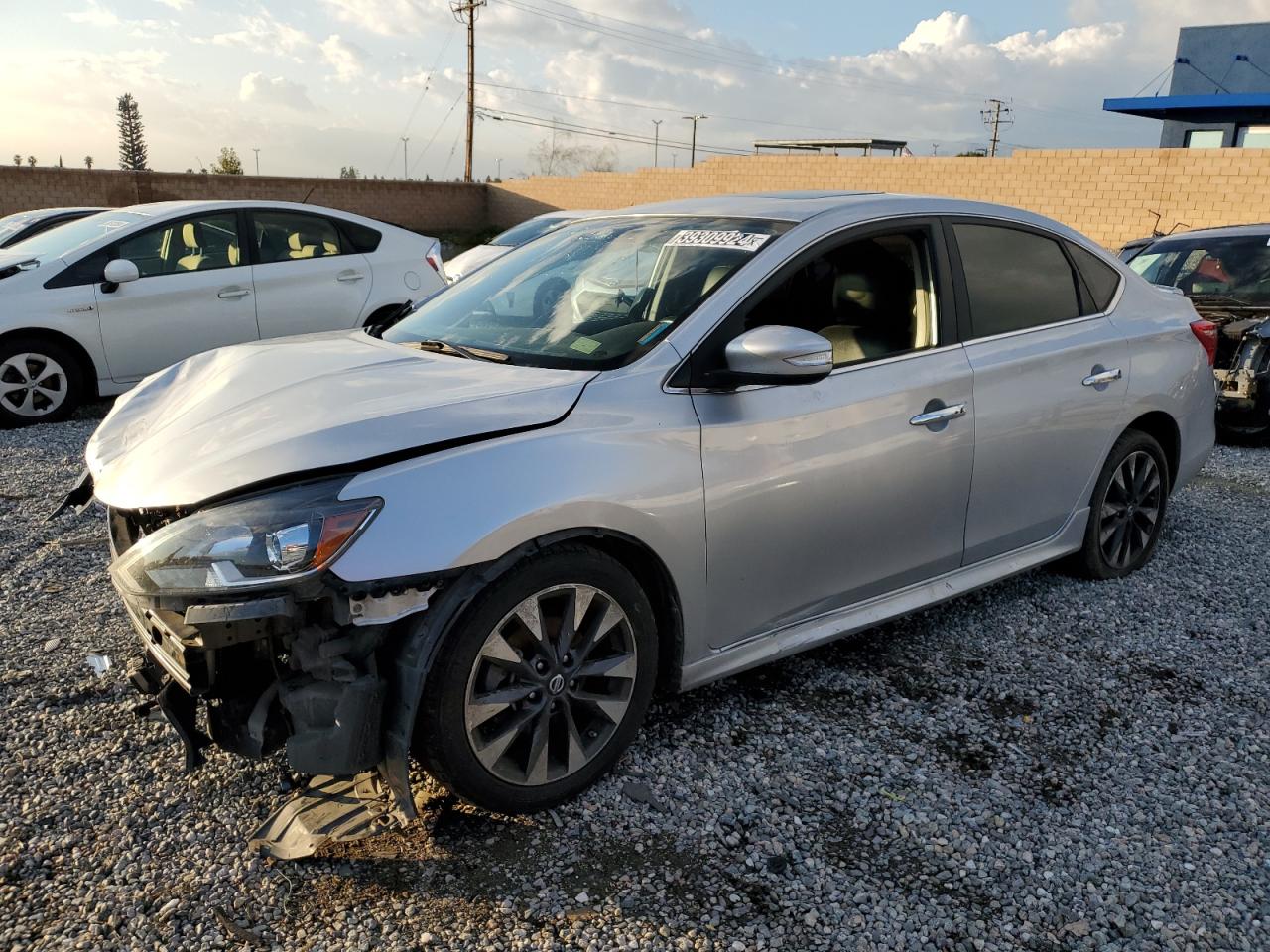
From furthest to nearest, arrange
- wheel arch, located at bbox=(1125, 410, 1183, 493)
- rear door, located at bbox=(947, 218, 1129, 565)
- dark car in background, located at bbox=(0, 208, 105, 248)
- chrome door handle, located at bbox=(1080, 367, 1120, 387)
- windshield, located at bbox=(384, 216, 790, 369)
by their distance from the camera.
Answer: dark car in background, located at bbox=(0, 208, 105, 248) < wheel arch, located at bbox=(1125, 410, 1183, 493) < chrome door handle, located at bbox=(1080, 367, 1120, 387) < rear door, located at bbox=(947, 218, 1129, 565) < windshield, located at bbox=(384, 216, 790, 369)

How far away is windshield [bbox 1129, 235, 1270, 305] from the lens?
26.0 feet

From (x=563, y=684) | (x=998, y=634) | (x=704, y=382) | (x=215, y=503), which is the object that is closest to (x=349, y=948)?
(x=563, y=684)

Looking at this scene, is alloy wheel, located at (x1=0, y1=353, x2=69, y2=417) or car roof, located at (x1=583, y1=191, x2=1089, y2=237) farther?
alloy wheel, located at (x1=0, y1=353, x2=69, y2=417)

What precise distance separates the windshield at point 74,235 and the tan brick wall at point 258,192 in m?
22.8

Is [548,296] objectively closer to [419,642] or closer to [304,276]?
[419,642]

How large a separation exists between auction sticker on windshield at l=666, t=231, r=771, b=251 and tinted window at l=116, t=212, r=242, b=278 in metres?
5.77

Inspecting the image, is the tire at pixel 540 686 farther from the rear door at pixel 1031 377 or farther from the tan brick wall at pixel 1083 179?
the tan brick wall at pixel 1083 179

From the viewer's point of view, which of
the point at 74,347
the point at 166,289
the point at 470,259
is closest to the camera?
the point at 74,347

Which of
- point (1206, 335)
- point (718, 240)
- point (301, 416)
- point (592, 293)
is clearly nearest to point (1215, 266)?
point (1206, 335)

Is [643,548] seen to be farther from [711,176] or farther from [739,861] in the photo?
[711,176]

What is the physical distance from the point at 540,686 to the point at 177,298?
6411 millimetres

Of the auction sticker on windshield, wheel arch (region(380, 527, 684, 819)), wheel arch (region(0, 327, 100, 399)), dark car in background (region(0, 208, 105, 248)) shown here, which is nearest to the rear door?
the auction sticker on windshield

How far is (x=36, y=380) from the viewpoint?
24.7 ft

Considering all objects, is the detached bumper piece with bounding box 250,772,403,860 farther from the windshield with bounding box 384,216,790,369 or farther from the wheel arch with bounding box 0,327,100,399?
the wheel arch with bounding box 0,327,100,399
